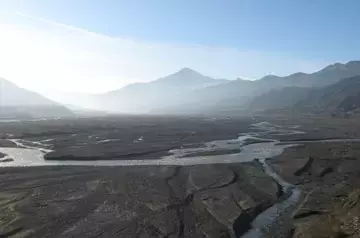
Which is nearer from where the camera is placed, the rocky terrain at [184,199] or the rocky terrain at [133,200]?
the rocky terrain at [184,199]

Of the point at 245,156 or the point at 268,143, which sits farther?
the point at 268,143

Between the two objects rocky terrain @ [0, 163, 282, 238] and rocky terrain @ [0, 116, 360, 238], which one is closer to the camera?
rocky terrain @ [0, 116, 360, 238]

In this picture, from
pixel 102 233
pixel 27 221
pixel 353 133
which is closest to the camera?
pixel 102 233

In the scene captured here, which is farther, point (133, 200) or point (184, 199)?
point (184, 199)

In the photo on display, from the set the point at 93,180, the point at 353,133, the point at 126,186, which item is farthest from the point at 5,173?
the point at 353,133

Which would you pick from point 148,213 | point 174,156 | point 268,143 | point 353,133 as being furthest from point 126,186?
point 353,133

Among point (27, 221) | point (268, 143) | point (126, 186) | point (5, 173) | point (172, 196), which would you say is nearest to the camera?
point (27, 221)

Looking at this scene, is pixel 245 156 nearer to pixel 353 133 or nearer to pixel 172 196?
pixel 172 196

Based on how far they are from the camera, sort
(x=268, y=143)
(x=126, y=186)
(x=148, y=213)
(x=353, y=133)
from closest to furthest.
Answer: (x=148, y=213), (x=126, y=186), (x=268, y=143), (x=353, y=133)

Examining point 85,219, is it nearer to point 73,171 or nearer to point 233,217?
point 233,217
